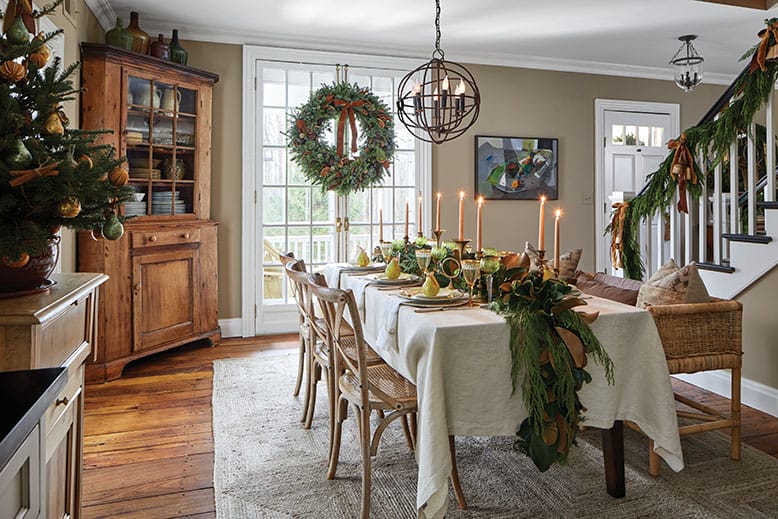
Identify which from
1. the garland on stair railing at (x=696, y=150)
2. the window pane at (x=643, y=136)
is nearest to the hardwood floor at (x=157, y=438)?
the garland on stair railing at (x=696, y=150)

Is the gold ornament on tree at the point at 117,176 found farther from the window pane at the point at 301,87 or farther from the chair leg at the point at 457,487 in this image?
the window pane at the point at 301,87

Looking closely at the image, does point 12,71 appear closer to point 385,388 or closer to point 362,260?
point 385,388

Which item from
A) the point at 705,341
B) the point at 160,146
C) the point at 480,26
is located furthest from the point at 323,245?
the point at 705,341

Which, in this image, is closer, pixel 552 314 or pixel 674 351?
pixel 552 314

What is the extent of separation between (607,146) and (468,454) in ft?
14.6

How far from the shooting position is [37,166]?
1.39 meters

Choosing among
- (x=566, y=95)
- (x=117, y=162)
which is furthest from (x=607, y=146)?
(x=117, y=162)

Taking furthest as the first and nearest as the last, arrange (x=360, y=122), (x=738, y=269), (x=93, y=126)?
(x=360, y=122) < (x=93, y=126) < (x=738, y=269)

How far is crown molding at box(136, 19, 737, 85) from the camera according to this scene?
4.63 m

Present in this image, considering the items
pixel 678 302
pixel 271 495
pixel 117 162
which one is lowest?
pixel 271 495

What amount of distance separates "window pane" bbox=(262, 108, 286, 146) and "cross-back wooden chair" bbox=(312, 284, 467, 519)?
310 cm

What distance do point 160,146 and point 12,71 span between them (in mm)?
2872

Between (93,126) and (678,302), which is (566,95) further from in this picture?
(93,126)

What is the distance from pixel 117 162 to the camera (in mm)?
1580
